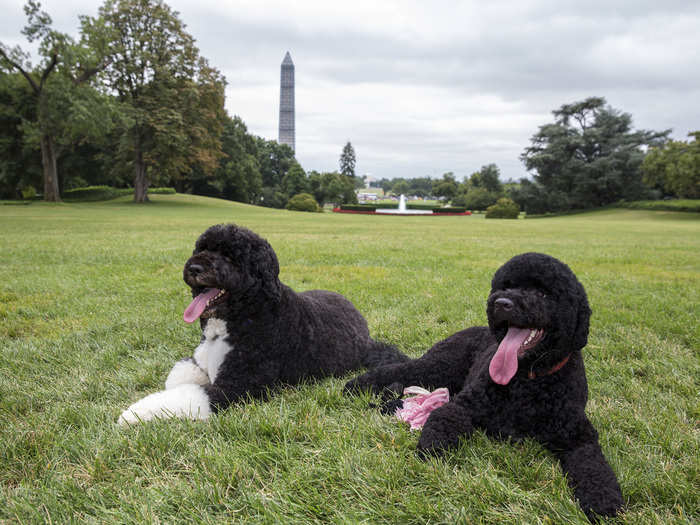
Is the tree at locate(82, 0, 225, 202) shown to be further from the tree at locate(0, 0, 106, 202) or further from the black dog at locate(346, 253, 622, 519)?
the black dog at locate(346, 253, 622, 519)

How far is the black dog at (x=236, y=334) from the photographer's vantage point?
2.60 meters

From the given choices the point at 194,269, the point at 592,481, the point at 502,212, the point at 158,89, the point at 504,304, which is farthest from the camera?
the point at 502,212

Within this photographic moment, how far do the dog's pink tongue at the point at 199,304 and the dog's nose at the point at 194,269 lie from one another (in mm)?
223

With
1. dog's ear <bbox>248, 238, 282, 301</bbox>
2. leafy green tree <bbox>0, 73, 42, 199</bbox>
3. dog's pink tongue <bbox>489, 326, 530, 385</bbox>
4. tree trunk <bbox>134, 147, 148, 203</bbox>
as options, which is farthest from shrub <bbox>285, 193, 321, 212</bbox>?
dog's pink tongue <bbox>489, 326, 530, 385</bbox>

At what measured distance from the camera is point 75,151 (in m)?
42.7

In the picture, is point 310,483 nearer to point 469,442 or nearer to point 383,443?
point 383,443

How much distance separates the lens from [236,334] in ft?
9.16

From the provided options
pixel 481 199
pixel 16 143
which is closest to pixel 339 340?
pixel 16 143

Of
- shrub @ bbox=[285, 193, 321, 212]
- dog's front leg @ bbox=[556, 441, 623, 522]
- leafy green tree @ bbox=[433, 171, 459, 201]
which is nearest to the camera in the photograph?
dog's front leg @ bbox=[556, 441, 623, 522]

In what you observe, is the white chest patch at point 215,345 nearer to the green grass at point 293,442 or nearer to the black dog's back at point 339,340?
the green grass at point 293,442

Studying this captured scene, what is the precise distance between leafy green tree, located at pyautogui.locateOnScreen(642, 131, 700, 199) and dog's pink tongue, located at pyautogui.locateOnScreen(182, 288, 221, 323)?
152 feet

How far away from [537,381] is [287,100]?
6005 inches

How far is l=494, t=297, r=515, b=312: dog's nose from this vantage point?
2.02 m

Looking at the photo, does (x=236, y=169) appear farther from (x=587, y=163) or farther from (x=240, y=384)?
(x=240, y=384)
